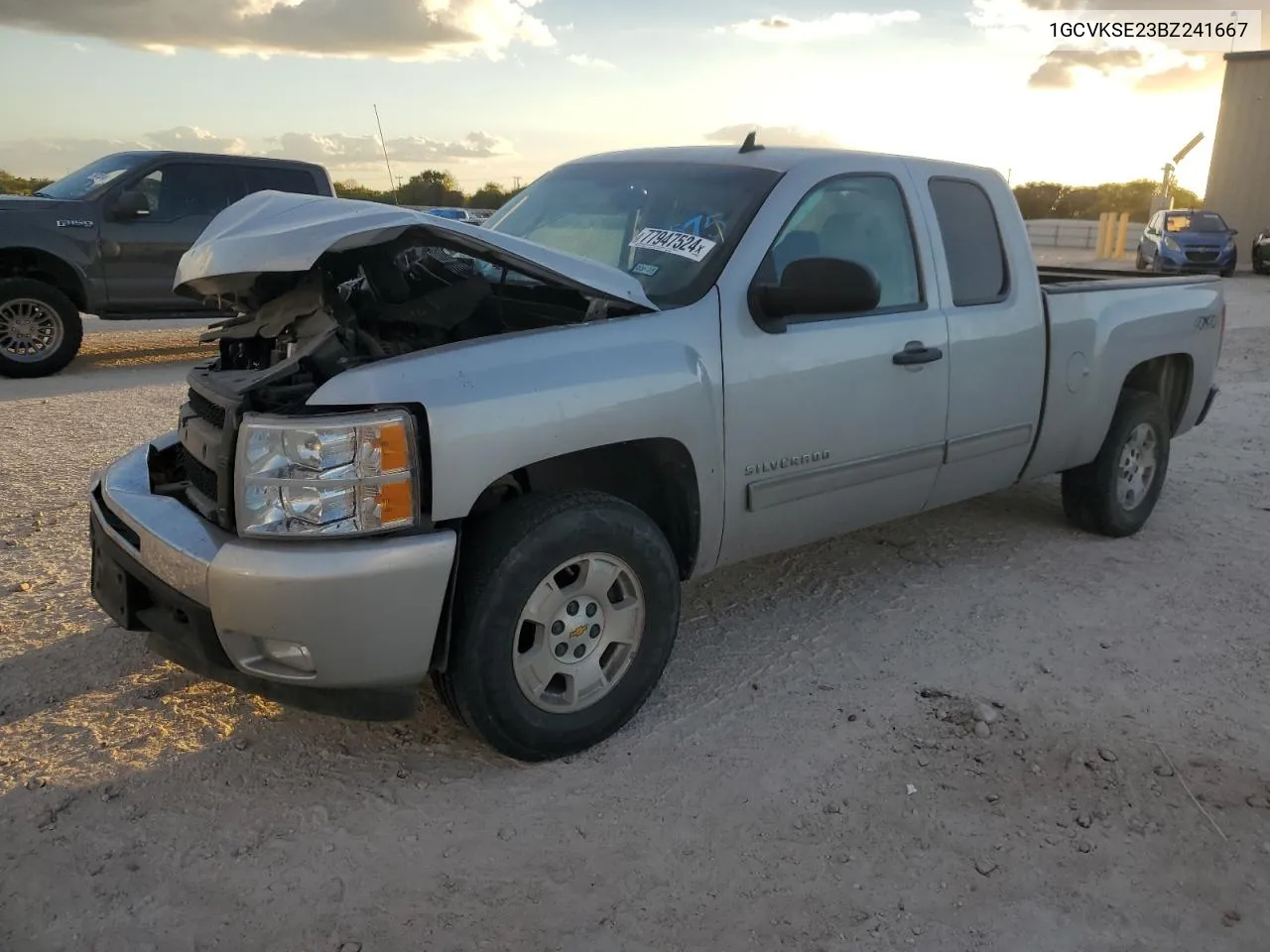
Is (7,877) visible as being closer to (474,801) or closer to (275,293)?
(474,801)

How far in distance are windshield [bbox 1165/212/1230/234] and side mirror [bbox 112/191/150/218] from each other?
22177 mm

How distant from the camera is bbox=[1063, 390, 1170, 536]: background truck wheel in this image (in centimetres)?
518

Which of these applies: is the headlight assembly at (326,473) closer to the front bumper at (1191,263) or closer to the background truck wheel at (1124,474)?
the background truck wheel at (1124,474)

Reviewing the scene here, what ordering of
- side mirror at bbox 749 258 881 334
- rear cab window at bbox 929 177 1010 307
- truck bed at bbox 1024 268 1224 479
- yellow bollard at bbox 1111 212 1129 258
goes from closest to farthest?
side mirror at bbox 749 258 881 334 < rear cab window at bbox 929 177 1010 307 < truck bed at bbox 1024 268 1224 479 < yellow bollard at bbox 1111 212 1129 258

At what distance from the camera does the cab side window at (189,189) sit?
10.0 m

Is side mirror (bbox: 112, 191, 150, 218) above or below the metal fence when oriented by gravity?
above

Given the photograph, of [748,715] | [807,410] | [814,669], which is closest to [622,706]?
[748,715]

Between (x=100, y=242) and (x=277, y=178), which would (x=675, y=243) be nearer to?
(x=100, y=242)

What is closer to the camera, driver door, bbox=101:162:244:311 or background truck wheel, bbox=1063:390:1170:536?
background truck wheel, bbox=1063:390:1170:536

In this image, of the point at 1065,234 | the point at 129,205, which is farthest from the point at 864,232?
the point at 1065,234

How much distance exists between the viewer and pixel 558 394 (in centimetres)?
296

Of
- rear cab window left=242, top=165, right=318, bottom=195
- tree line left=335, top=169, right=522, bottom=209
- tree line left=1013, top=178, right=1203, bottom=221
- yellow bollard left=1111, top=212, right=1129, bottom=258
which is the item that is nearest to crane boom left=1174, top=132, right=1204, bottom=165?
yellow bollard left=1111, top=212, right=1129, bottom=258

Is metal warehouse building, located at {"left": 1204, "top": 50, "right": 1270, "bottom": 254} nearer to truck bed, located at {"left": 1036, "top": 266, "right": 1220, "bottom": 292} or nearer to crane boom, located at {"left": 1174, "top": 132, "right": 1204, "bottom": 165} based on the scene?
crane boom, located at {"left": 1174, "top": 132, "right": 1204, "bottom": 165}

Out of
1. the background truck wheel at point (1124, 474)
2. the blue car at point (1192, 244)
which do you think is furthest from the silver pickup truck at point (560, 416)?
the blue car at point (1192, 244)
